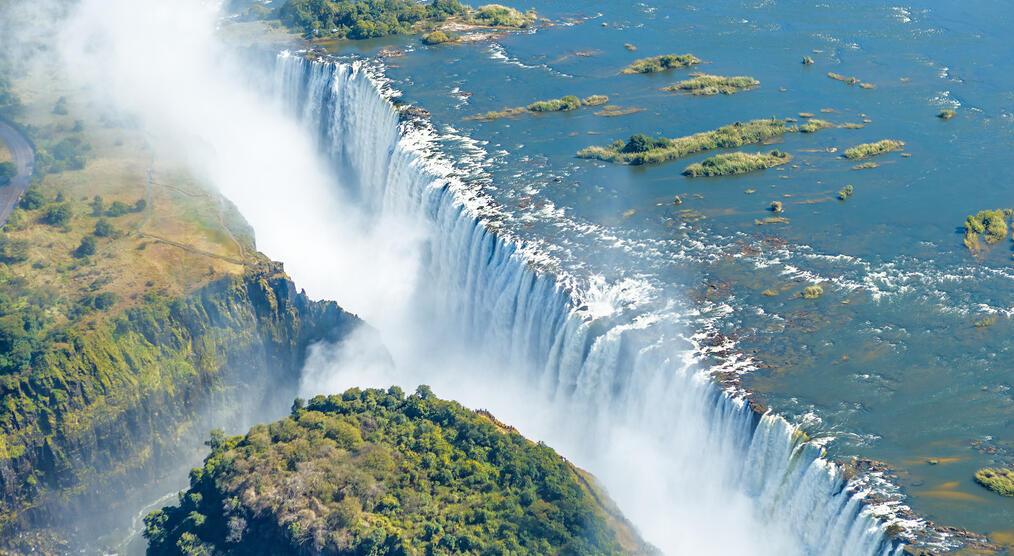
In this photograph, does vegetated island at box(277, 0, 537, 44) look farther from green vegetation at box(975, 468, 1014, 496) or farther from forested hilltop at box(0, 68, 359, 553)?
green vegetation at box(975, 468, 1014, 496)

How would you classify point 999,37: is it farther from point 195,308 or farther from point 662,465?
point 195,308

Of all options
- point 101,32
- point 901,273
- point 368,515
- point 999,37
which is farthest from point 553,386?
point 101,32

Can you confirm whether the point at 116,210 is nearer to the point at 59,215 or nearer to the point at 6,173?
the point at 59,215

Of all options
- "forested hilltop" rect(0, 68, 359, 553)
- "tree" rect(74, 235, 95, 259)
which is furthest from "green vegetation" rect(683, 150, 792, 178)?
"tree" rect(74, 235, 95, 259)

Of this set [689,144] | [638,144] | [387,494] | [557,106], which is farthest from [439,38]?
[387,494]

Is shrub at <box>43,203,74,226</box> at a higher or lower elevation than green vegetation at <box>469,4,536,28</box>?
lower
